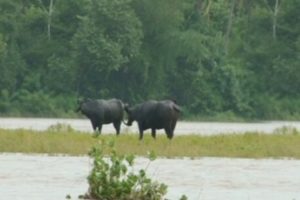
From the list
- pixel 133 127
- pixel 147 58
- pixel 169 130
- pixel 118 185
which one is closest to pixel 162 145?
pixel 169 130

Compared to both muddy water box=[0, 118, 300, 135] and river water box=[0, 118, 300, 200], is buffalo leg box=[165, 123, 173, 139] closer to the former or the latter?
muddy water box=[0, 118, 300, 135]

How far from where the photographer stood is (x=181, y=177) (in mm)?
23672

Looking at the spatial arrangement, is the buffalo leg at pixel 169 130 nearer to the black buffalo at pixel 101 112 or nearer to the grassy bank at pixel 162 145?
the grassy bank at pixel 162 145

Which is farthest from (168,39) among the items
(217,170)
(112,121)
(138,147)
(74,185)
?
(74,185)

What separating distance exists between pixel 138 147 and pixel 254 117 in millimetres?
38939

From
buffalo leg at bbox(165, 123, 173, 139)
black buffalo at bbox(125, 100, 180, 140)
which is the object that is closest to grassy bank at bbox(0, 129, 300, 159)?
buffalo leg at bbox(165, 123, 173, 139)

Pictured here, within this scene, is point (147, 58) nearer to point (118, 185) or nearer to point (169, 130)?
point (169, 130)

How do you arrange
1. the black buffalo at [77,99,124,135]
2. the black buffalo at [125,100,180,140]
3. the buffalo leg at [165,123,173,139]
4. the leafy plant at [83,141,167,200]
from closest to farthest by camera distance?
1. the leafy plant at [83,141,167,200]
2. the buffalo leg at [165,123,173,139]
3. the black buffalo at [125,100,180,140]
4. the black buffalo at [77,99,124,135]

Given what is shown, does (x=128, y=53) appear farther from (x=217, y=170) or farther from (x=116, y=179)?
(x=116, y=179)

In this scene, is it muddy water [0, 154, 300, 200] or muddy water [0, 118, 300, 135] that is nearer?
muddy water [0, 154, 300, 200]

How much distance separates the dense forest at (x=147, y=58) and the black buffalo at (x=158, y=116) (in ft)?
93.3

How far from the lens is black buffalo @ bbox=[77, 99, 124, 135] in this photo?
37969 mm

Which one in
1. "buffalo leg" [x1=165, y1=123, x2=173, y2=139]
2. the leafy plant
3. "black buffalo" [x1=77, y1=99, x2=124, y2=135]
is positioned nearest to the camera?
the leafy plant

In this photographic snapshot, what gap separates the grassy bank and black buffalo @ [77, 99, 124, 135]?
4352 mm
